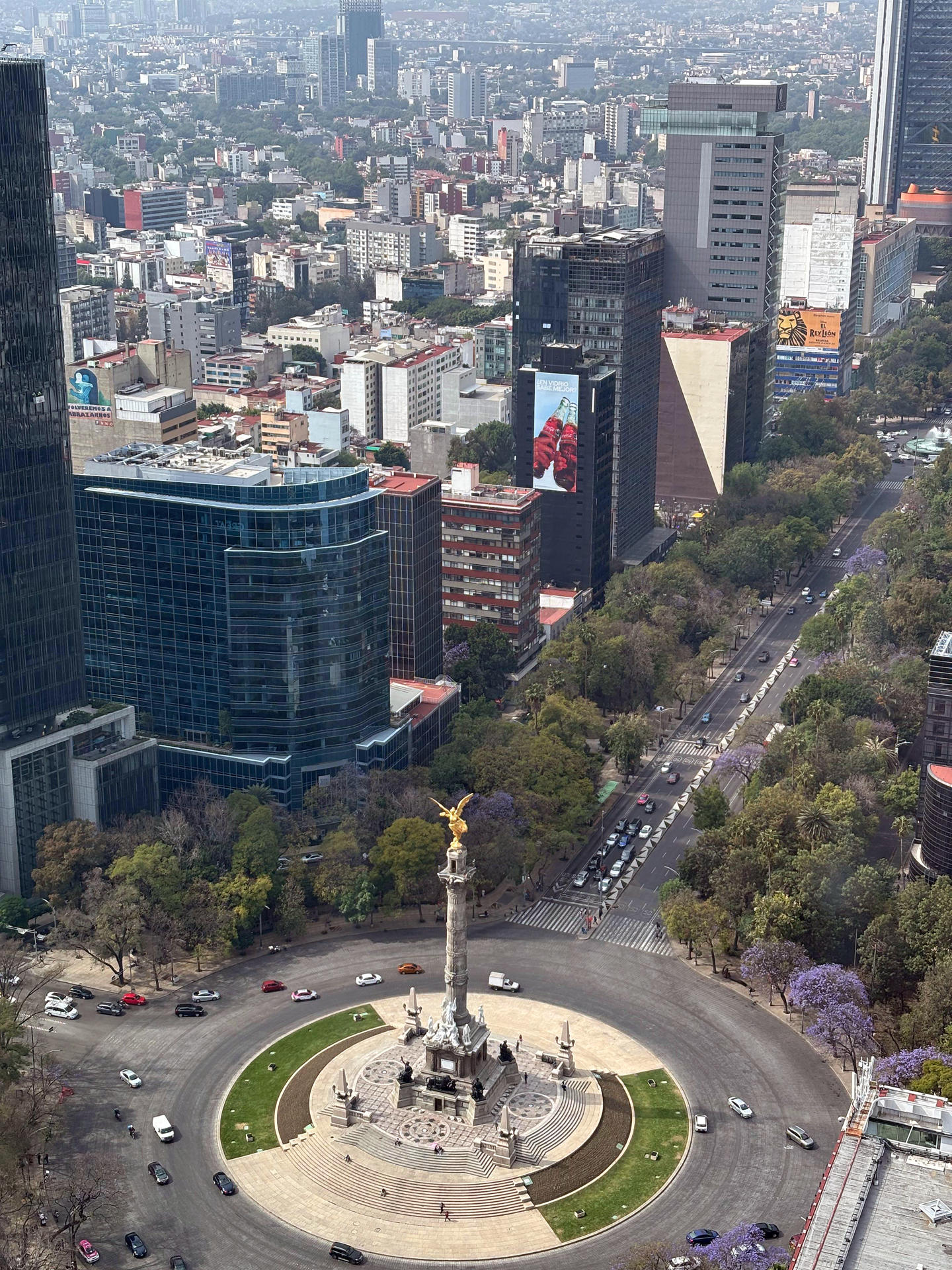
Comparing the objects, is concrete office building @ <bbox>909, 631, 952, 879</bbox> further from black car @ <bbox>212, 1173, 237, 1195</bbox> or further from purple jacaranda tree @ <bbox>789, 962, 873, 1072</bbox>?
black car @ <bbox>212, 1173, 237, 1195</bbox>

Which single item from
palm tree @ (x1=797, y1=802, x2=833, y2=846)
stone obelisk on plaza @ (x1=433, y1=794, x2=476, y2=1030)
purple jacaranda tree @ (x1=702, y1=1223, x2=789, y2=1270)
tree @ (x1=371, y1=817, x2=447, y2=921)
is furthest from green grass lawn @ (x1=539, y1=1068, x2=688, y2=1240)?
palm tree @ (x1=797, y1=802, x2=833, y2=846)

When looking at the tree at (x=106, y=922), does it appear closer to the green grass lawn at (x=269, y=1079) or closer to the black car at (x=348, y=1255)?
the green grass lawn at (x=269, y=1079)

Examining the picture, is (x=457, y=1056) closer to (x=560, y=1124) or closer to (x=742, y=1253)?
(x=560, y=1124)

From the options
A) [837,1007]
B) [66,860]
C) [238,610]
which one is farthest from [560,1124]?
[238,610]

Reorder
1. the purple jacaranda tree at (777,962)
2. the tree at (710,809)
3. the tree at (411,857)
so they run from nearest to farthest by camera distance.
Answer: the purple jacaranda tree at (777,962)
the tree at (411,857)
the tree at (710,809)

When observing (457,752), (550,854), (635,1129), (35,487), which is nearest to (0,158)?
(35,487)

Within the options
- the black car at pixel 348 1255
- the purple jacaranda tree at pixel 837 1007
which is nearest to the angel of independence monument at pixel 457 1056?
the black car at pixel 348 1255
